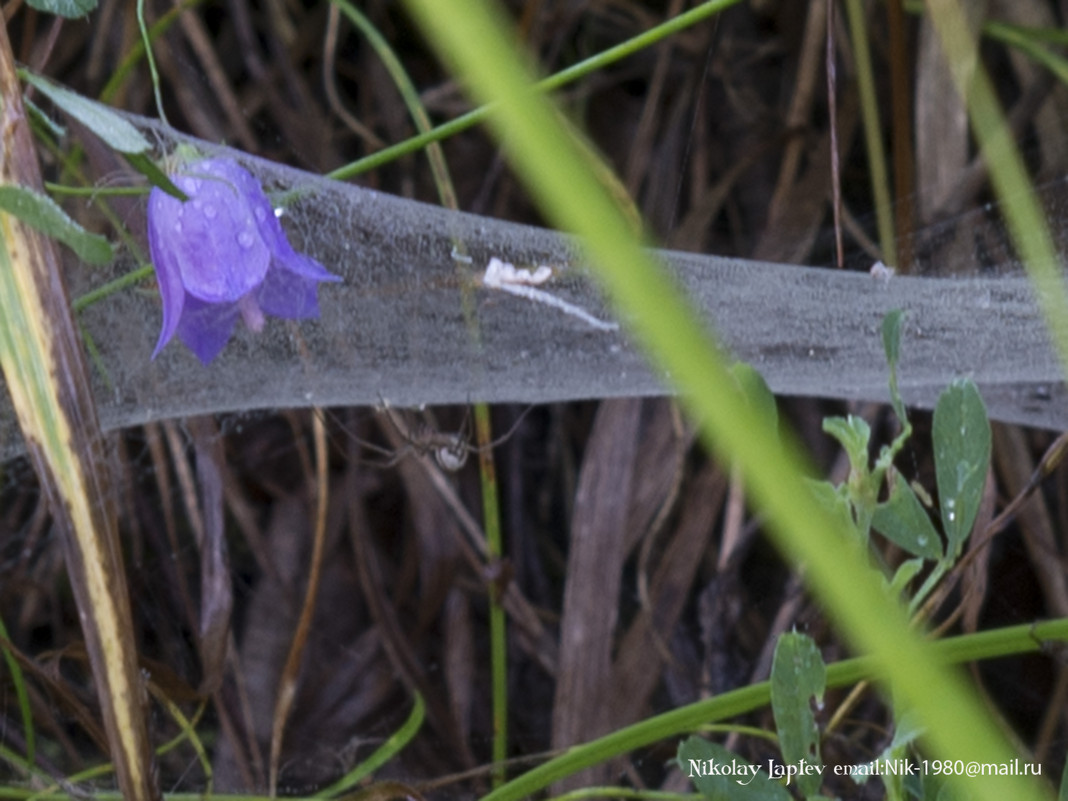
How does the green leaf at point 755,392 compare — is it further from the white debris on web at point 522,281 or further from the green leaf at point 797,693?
the white debris on web at point 522,281

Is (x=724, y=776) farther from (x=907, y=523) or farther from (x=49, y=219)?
(x=49, y=219)

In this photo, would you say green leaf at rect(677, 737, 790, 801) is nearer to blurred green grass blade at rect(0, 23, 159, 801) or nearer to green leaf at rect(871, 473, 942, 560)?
green leaf at rect(871, 473, 942, 560)

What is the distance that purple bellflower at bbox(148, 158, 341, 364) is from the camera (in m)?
0.56

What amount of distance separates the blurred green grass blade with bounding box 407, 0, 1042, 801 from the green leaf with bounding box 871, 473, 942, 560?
1.07ft

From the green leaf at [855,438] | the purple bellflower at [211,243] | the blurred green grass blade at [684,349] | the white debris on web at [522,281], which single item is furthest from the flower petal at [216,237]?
the blurred green grass blade at [684,349]

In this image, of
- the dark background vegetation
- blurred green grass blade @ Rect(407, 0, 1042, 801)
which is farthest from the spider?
blurred green grass blade @ Rect(407, 0, 1042, 801)

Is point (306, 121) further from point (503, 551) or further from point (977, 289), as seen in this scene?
point (977, 289)

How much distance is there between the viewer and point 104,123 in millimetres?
451

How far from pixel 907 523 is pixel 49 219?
0.40 metres

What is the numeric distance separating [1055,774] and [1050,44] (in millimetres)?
717

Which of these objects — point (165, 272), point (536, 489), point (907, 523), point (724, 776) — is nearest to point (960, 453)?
point (907, 523)

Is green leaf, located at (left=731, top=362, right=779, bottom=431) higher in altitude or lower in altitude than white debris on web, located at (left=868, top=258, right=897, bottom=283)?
lower

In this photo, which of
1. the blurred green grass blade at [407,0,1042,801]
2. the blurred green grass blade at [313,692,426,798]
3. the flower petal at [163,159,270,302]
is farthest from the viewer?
the blurred green grass blade at [313,692,426,798]

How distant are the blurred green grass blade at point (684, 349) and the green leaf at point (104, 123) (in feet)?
1.16
